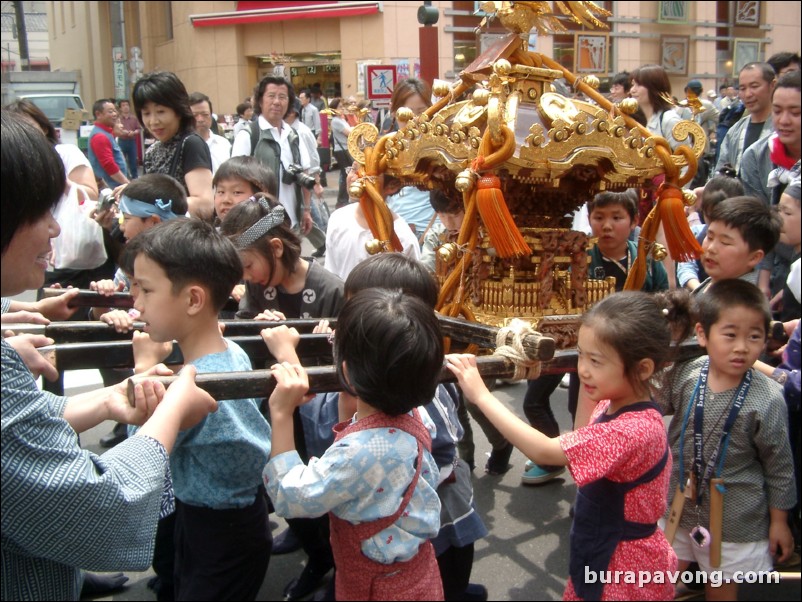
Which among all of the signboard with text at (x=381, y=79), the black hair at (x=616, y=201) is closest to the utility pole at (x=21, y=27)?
the signboard with text at (x=381, y=79)

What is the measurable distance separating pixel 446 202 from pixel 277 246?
42.6 inches

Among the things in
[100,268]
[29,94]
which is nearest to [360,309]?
[100,268]

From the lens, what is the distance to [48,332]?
1.88 metres

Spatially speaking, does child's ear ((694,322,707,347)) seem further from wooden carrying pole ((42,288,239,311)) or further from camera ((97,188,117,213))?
camera ((97,188,117,213))

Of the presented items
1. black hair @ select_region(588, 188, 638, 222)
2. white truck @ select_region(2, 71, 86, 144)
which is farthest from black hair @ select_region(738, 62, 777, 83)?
white truck @ select_region(2, 71, 86, 144)

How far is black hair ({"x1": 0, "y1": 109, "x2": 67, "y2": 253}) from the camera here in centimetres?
98

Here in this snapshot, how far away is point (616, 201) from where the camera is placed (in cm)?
283

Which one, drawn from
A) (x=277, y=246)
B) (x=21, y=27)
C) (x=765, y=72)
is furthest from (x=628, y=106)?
(x=21, y=27)

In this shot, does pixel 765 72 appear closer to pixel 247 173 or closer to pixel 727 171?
pixel 727 171

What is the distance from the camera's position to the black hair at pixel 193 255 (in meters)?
1.63

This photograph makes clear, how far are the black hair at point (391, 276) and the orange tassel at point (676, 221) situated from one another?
0.98 m

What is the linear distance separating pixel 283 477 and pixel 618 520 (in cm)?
73

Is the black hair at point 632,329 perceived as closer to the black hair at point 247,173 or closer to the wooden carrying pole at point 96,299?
the wooden carrying pole at point 96,299

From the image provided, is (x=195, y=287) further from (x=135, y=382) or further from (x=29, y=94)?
(x=29, y=94)
